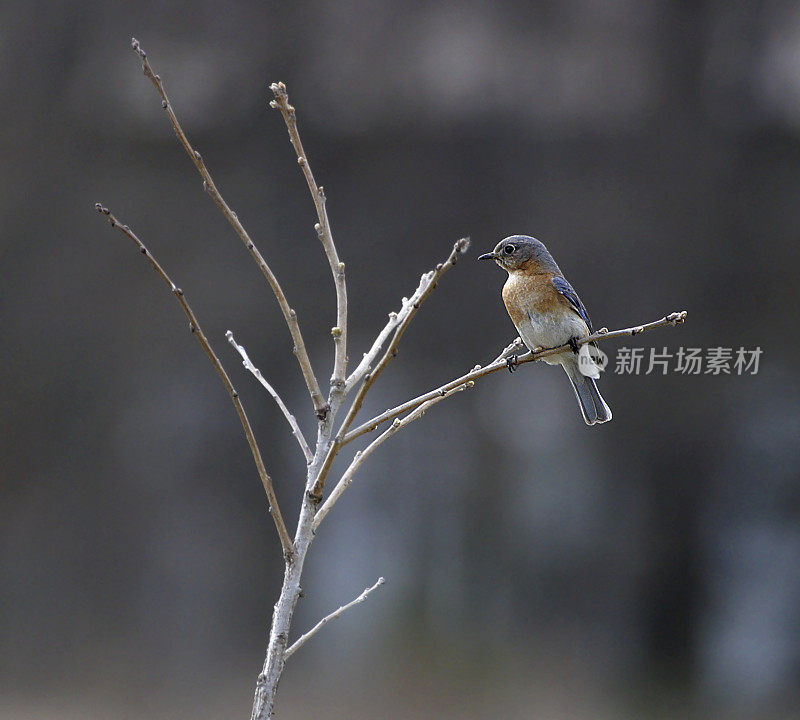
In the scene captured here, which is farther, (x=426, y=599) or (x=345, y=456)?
(x=426, y=599)

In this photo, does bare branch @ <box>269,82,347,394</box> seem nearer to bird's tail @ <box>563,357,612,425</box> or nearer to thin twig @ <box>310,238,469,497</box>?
thin twig @ <box>310,238,469,497</box>

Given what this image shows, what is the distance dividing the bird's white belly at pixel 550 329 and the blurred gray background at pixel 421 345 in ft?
8.62

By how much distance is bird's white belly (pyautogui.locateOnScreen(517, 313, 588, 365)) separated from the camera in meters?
2.05

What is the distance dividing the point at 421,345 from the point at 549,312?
2827 mm

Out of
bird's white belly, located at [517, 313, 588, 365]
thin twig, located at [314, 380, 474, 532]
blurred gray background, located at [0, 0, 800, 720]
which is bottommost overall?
thin twig, located at [314, 380, 474, 532]

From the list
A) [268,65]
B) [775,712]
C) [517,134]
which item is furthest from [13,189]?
[775,712]

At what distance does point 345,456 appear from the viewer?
4.59 metres

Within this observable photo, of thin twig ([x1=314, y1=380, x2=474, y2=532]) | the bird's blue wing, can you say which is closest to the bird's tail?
the bird's blue wing

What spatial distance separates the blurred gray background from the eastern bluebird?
104 inches

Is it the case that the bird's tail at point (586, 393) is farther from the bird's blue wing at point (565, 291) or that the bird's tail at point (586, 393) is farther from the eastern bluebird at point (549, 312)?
the bird's blue wing at point (565, 291)

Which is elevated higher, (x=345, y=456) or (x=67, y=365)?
(x=67, y=365)

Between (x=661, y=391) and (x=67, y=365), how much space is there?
323 centimetres

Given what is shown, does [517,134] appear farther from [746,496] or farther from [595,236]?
[746,496]

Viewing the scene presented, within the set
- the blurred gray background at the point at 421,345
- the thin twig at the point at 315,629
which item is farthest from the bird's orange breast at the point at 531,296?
the blurred gray background at the point at 421,345
